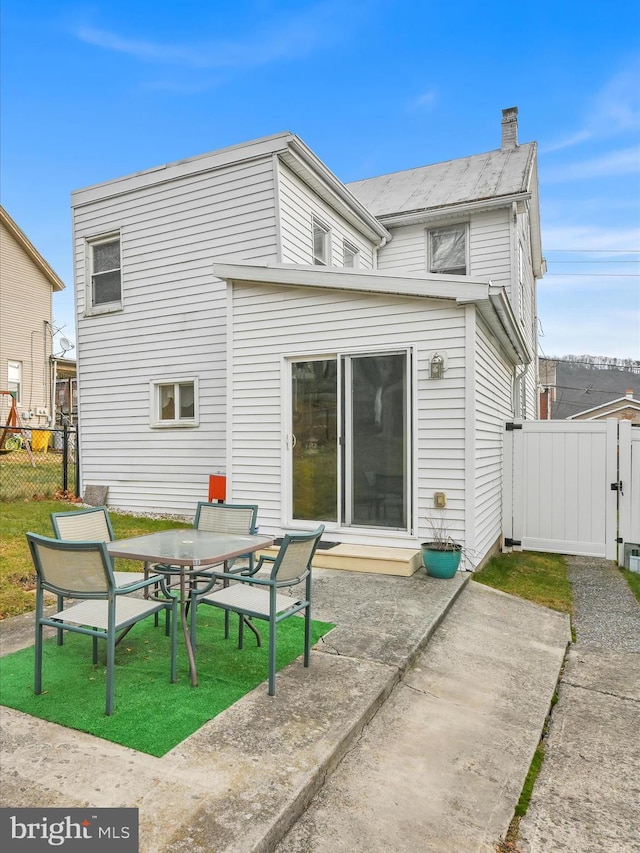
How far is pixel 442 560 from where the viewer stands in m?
5.14

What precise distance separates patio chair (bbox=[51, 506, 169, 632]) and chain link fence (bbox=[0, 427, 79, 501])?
21.2ft

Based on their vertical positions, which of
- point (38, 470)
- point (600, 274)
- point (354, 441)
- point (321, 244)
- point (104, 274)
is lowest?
point (38, 470)

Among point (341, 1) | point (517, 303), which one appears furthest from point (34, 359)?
point (517, 303)

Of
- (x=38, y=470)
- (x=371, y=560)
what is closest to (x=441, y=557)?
(x=371, y=560)

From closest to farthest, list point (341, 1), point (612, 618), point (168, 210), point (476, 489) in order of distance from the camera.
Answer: point (612, 618) → point (476, 489) → point (168, 210) → point (341, 1)

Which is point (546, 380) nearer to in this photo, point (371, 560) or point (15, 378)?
point (15, 378)

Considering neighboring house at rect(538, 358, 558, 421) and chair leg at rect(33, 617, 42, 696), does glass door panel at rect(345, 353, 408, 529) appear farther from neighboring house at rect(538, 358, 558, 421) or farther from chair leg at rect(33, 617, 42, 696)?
neighboring house at rect(538, 358, 558, 421)

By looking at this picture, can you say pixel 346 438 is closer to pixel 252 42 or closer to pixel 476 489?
pixel 476 489

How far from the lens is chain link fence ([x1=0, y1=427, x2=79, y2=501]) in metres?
9.96

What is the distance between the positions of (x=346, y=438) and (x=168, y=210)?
554 cm

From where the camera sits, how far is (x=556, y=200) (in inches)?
580

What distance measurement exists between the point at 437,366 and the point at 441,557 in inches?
76.1

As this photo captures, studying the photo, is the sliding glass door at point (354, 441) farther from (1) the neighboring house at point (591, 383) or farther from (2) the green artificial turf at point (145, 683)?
(1) the neighboring house at point (591, 383)

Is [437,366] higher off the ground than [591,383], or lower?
lower
